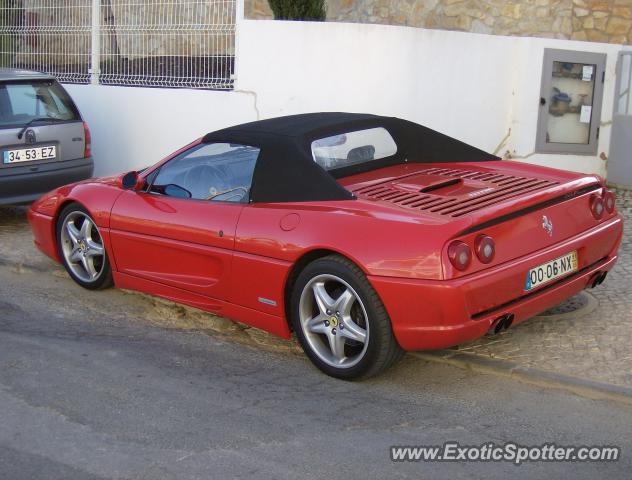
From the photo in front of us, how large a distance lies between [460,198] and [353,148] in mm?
991

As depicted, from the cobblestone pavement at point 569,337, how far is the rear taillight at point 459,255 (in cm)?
95

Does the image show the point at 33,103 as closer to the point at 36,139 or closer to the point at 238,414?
the point at 36,139

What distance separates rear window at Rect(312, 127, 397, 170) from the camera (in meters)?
5.46

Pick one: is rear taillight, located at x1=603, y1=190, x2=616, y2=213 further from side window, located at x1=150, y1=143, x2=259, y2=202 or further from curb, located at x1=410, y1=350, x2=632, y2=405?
side window, located at x1=150, y1=143, x2=259, y2=202

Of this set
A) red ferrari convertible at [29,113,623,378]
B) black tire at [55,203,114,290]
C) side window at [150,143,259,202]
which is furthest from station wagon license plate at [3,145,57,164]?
side window at [150,143,259,202]

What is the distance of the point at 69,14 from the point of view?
11789 mm

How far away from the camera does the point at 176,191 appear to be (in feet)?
19.2

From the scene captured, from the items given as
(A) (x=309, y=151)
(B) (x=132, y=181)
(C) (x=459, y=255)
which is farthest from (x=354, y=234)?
(B) (x=132, y=181)

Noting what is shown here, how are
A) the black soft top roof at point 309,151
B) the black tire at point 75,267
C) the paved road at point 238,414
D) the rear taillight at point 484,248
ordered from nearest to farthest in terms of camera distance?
the paved road at point 238,414 → the rear taillight at point 484,248 → the black soft top roof at point 309,151 → the black tire at point 75,267

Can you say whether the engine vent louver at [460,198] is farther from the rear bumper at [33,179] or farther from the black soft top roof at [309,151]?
the rear bumper at [33,179]

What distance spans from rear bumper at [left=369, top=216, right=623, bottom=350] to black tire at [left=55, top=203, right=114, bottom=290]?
2685mm

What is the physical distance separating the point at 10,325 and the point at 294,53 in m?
5.06

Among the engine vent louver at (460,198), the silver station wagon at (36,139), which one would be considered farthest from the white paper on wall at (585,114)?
the silver station wagon at (36,139)

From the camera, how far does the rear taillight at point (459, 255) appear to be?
4379 mm
